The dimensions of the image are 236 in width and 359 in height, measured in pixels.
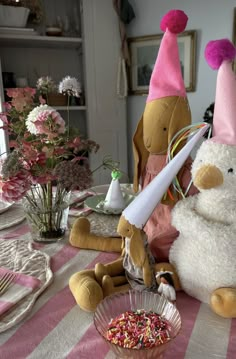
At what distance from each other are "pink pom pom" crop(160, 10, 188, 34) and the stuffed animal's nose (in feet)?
1.06

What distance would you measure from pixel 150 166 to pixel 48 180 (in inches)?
9.4

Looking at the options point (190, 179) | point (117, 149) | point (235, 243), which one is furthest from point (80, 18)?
point (235, 243)

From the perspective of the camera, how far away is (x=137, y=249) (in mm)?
595

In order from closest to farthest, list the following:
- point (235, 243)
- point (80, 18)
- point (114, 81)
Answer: point (235, 243) < point (80, 18) < point (114, 81)

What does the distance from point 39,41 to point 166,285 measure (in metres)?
1.99

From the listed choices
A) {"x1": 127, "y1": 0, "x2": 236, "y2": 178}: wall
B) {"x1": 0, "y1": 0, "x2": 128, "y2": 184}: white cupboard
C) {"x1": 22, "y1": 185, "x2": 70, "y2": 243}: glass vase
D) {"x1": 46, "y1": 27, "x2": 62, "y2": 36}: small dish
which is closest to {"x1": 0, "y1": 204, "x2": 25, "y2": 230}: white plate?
{"x1": 22, "y1": 185, "x2": 70, "y2": 243}: glass vase

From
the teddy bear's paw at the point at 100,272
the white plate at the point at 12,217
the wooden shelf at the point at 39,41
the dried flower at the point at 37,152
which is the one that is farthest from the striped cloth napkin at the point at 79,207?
the wooden shelf at the point at 39,41

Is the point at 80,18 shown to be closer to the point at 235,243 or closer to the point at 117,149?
the point at 117,149

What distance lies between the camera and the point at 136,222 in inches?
22.7

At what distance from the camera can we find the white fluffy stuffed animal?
1.75 feet

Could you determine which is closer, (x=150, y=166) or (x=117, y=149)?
(x=150, y=166)

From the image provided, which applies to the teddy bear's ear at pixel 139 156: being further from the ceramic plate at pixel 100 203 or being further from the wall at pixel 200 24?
the wall at pixel 200 24

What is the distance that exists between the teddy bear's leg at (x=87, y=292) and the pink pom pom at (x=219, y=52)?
46cm

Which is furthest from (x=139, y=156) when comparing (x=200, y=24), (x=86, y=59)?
(x=200, y=24)
